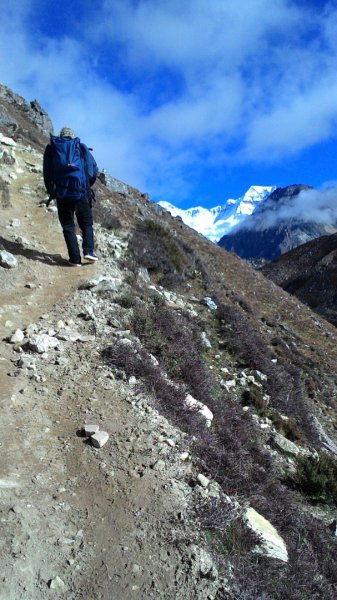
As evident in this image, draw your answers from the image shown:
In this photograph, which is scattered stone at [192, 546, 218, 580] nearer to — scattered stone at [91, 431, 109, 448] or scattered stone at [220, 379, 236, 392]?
scattered stone at [91, 431, 109, 448]

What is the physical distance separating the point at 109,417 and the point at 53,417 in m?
0.68

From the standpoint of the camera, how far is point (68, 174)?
A: 8891 millimetres

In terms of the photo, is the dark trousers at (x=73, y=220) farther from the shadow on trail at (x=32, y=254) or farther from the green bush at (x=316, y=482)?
the green bush at (x=316, y=482)

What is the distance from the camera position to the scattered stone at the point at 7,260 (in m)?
9.04

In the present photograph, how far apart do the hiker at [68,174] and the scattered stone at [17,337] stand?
11.2 ft

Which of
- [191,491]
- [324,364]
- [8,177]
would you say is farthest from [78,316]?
[324,364]

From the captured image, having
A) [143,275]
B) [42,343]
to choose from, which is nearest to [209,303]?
[143,275]

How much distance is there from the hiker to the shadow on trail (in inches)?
30.1

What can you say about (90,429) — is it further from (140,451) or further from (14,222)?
(14,222)

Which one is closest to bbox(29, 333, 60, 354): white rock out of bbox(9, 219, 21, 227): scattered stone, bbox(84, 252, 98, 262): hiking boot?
bbox(84, 252, 98, 262): hiking boot

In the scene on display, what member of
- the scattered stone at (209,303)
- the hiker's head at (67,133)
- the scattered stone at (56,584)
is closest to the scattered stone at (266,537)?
the scattered stone at (56,584)

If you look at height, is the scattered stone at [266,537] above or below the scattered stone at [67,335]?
below

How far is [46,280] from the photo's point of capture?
29.8ft

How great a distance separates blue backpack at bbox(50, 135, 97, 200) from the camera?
8.80 meters
